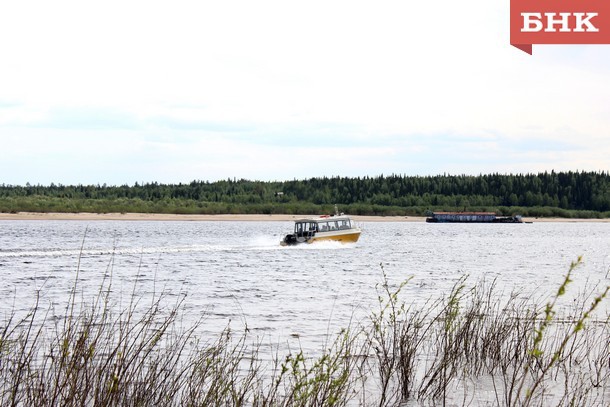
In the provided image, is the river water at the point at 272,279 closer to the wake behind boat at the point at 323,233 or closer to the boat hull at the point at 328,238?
the boat hull at the point at 328,238

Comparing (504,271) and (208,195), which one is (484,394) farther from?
(208,195)

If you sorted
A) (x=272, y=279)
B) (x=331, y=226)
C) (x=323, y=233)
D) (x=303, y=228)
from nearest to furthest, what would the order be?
(x=272, y=279) → (x=323, y=233) → (x=331, y=226) → (x=303, y=228)

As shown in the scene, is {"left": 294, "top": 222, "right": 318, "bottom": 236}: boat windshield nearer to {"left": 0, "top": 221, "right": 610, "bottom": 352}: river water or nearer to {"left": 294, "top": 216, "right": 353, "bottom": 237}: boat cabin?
{"left": 294, "top": 216, "right": 353, "bottom": 237}: boat cabin

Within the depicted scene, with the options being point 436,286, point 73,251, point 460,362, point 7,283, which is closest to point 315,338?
point 460,362

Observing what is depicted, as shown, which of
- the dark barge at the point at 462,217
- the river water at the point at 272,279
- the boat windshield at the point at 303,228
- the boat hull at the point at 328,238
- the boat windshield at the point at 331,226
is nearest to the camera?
the river water at the point at 272,279

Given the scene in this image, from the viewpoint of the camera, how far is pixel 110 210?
133 meters

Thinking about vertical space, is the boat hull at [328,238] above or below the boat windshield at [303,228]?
below

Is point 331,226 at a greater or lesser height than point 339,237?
greater

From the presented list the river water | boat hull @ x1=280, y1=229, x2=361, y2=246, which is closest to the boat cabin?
boat hull @ x1=280, y1=229, x2=361, y2=246

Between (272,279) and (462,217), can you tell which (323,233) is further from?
(462,217)

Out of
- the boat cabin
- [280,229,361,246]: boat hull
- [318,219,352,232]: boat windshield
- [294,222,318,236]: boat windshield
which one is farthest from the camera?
[318,219,352,232]: boat windshield

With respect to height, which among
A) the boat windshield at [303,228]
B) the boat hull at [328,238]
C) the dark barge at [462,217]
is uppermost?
the boat windshield at [303,228]

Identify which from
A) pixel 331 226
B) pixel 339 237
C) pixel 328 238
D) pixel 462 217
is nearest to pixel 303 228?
pixel 331 226

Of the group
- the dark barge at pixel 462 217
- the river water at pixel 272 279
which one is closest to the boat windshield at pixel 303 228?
the river water at pixel 272 279
